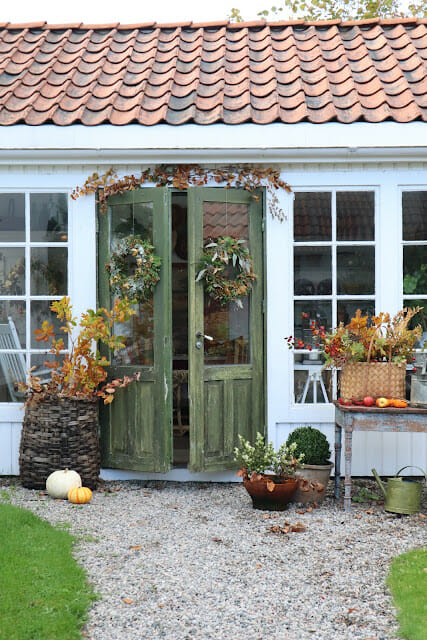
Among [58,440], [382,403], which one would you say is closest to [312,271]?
[382,403]

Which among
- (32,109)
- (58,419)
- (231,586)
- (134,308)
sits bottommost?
(231,586)

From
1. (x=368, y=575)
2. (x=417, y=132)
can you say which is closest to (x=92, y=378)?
(x=368, y=575)

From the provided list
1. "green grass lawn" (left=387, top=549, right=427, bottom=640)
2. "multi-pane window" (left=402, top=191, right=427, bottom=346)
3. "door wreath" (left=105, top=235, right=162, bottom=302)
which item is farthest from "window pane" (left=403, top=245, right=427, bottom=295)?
"green grass lawn" (left=387, top=549, right=427, bottom=640)

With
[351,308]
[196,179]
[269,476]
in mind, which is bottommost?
[269,476]

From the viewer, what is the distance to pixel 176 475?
6250 millimetres

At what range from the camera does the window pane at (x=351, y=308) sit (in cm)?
612

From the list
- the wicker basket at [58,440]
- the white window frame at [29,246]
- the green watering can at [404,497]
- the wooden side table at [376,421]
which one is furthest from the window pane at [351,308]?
the white window frame at [29,246]

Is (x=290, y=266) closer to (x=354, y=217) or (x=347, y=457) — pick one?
(x=354, y=217)

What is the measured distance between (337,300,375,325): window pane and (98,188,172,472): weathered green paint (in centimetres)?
144

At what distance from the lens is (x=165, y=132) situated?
589 cm

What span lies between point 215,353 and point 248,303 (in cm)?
51

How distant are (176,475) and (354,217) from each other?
105 inches

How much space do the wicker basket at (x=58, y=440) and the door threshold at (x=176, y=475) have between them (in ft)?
1.24

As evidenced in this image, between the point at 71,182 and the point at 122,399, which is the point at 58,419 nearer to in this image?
the point at 122,399
